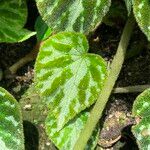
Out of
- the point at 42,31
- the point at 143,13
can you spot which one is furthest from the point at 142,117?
the point at 42,31

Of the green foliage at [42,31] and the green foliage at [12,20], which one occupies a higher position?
the green foliage at [12,20]

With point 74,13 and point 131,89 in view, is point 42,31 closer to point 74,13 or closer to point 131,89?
point 74,13

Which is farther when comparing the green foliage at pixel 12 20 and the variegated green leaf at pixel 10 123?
the green foliage at pixel 12 20

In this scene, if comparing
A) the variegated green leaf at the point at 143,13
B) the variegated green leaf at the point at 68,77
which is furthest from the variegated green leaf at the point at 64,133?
the variegated green leaf at the point at 143,13

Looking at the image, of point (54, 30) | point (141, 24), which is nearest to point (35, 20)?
point (54, 30)

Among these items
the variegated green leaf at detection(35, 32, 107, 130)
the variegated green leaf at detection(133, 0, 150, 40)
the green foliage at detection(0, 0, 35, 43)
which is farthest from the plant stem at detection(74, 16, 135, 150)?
the green foliage at detection(0, 0, 35, 43)

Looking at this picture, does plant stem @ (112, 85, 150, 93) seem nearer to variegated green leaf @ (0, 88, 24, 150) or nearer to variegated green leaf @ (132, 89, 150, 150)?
variegated green leaf @ (132, 89, 150, 150)

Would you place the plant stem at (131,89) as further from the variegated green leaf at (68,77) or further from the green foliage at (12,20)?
the green foliage at (12,20)
